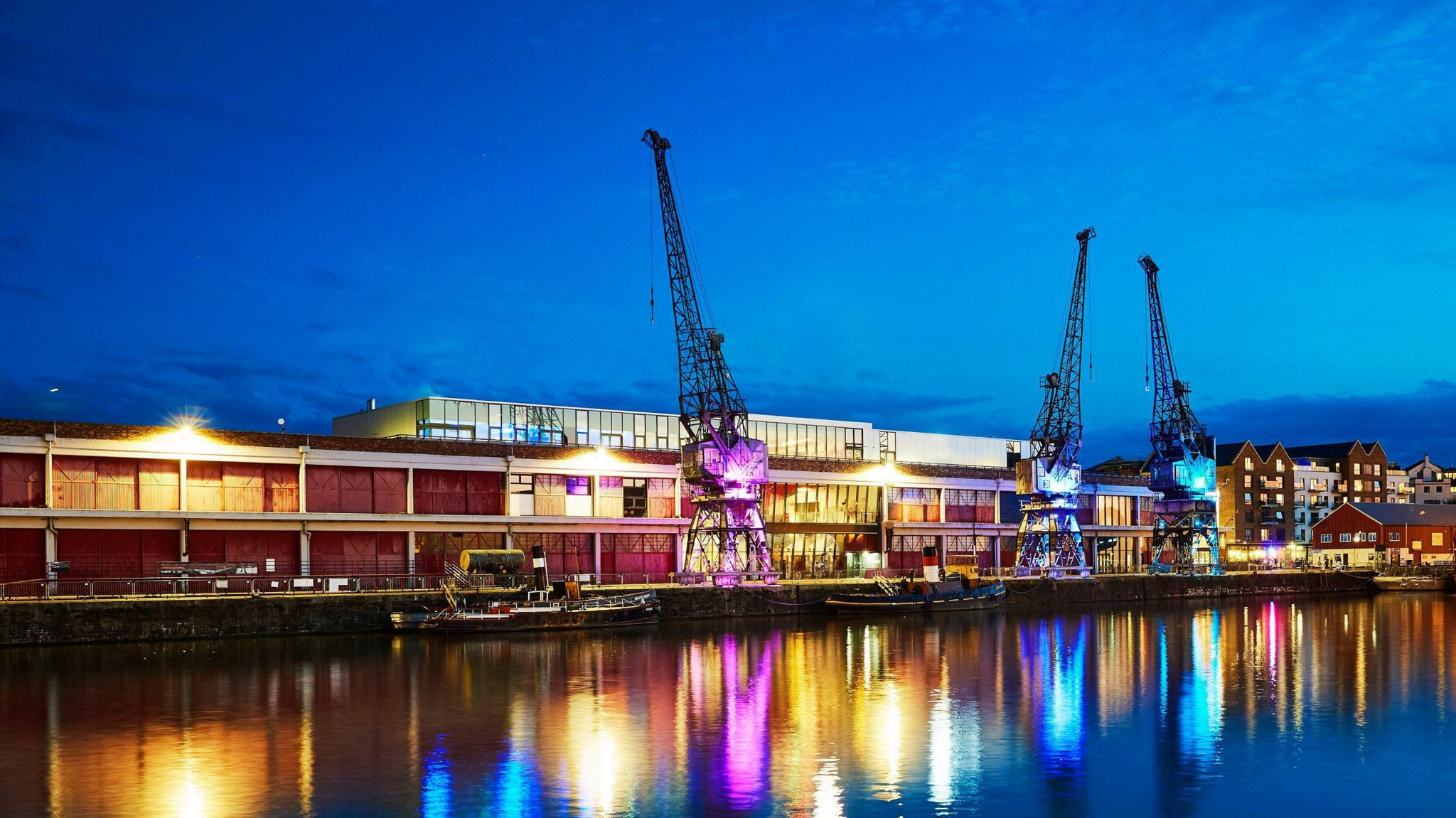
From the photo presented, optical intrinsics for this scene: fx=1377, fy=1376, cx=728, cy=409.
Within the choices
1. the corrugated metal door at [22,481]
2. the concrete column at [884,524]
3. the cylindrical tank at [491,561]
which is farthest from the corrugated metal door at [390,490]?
the concrete column at [884,524]

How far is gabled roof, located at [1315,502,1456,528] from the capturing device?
449 feet

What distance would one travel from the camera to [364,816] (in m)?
21.2

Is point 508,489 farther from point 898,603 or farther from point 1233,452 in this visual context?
point 1233,452

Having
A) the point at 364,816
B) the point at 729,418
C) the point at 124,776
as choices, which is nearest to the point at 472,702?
the point at 124,776

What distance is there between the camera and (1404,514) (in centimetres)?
13800

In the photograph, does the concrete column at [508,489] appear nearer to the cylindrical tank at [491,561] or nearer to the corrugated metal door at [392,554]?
the cylindrical tank at [491,561]

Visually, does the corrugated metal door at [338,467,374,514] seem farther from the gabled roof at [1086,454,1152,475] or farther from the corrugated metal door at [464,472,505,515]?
the gabled roof at [1086,454,1152,475]

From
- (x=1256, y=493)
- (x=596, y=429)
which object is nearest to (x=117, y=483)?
(x=596, y=429)

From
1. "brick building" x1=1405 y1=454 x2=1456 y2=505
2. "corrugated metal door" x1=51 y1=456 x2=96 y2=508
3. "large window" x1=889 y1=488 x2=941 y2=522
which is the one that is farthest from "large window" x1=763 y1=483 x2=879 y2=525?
"brick building" x1=1405 y1=454 x2=1456 y2=505

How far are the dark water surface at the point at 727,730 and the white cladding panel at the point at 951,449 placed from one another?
60073 millimetres

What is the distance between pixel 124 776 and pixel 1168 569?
96007 millimetres

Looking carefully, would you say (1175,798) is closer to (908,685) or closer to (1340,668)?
(908,685)

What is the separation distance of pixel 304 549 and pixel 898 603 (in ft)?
103

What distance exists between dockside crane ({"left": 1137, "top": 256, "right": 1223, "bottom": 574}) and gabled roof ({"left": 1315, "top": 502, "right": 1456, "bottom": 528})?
28.3 m
